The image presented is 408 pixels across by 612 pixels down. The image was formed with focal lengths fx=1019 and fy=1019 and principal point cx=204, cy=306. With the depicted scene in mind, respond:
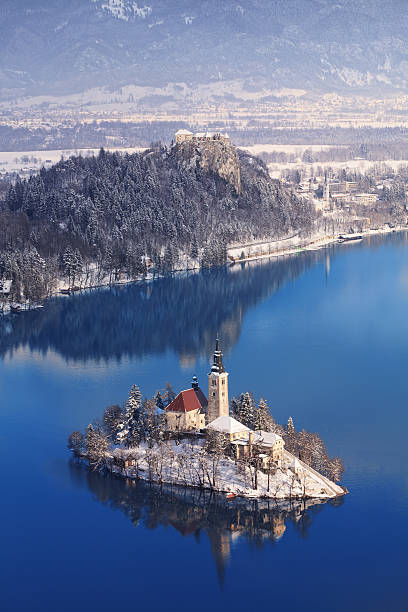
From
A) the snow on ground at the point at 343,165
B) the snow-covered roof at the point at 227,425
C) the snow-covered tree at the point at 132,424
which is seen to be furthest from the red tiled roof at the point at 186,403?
the snow on ground at the point at 343,165

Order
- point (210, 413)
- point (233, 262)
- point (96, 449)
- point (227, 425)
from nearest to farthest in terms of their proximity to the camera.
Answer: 1. point (227, 425)
2. point (96, 449)
3. point (210, 413)
4. point (233, 262)

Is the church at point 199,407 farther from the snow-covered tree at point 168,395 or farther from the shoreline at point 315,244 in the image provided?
the shoreline at point 315,244

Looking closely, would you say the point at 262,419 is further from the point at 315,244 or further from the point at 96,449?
the point at 315,244

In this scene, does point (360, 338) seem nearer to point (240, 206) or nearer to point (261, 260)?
point (261, 260)

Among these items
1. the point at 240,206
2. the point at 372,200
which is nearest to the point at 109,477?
the point at 240,206

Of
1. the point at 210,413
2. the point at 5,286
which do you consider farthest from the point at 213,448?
the point at 5,286

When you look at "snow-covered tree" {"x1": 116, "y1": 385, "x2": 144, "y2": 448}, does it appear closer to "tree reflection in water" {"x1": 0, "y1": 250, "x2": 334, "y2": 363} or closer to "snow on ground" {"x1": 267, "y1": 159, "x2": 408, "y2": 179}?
"tree reflection in water" {"x1": 0, "y1": 250, "x2": 334, "y2": 363}

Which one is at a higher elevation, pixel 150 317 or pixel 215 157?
pixel 215 157

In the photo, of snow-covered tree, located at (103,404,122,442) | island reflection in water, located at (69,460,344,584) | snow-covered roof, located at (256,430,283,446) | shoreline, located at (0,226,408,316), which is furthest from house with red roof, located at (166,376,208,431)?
shoreline, located at (0,226,408,316)
